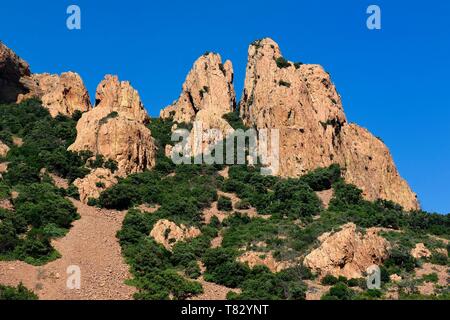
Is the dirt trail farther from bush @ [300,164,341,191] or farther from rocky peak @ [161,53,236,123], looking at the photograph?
rocky peak @ [161,53,236,123]

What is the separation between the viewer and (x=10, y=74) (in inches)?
3420

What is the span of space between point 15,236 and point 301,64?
46.3 m

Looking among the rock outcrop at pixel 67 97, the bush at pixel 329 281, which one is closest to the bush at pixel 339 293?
the bush at pixel 329 281

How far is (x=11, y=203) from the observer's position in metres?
56.8

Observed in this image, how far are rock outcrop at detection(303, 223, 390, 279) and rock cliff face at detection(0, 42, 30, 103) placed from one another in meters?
50.4

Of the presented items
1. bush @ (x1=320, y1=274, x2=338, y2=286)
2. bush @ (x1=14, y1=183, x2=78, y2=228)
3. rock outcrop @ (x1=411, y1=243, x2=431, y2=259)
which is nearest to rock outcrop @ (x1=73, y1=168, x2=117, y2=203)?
bush @ (x1=14, y1=183, x2=78, y2=228)

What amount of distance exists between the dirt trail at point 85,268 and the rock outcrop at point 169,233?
3.41 meters

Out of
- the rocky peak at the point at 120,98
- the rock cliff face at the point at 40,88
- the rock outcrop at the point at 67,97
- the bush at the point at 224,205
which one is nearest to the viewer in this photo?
the bush at the point at 224,205

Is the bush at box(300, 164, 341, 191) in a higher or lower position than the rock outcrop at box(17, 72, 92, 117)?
lower

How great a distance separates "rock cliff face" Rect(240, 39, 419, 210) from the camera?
245ft

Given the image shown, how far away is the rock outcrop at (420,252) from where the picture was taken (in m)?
56.6

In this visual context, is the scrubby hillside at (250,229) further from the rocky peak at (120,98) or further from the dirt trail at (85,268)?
the rocky peak at (120,98)
